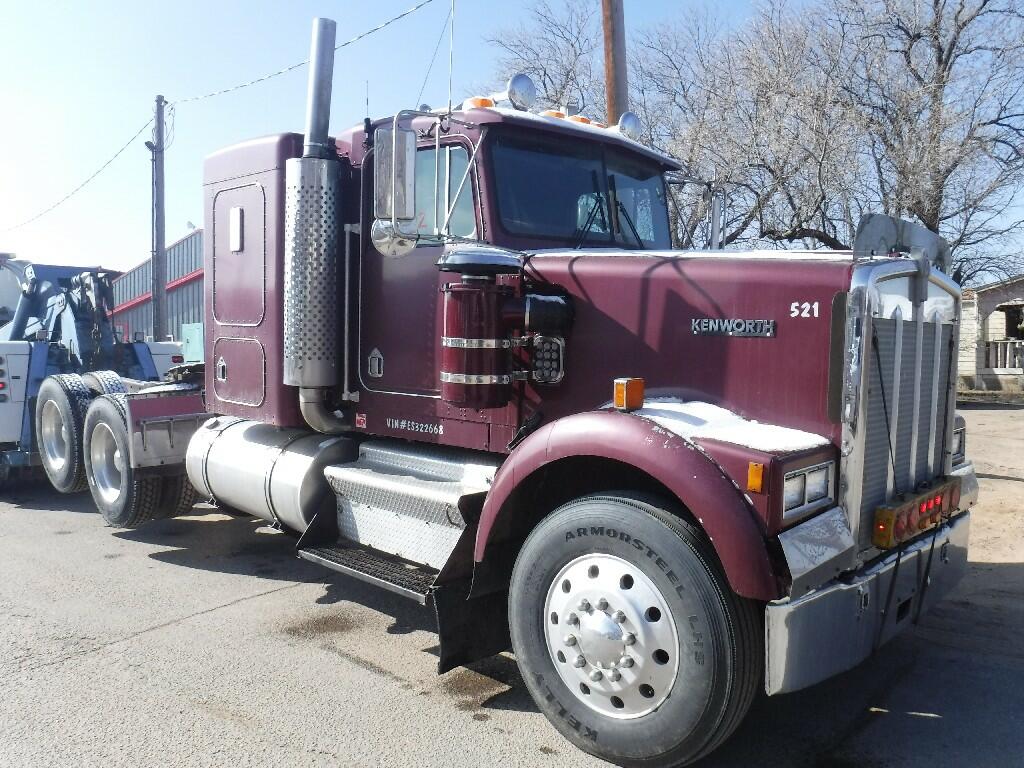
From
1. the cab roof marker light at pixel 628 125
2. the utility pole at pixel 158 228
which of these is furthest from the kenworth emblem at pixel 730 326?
the utility pole at pixel 158 228

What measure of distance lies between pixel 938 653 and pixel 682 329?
90.3 inches

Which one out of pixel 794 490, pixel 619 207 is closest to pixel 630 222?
pixel 619 207

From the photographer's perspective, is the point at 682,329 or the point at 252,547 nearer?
the point at 682,329

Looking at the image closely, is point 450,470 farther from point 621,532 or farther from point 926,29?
point 926,29

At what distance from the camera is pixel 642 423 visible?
3289 millimetres

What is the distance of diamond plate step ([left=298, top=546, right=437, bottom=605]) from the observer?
4152 millimetres

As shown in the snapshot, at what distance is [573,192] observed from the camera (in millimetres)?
4609

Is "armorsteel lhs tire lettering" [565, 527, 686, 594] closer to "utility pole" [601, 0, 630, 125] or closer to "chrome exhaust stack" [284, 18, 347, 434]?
"chrome exhaust stack" [284, 18, 347, 434]

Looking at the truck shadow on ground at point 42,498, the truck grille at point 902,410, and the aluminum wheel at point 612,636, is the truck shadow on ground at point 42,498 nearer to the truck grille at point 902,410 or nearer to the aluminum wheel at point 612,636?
the aluminum wheel at point 612,636

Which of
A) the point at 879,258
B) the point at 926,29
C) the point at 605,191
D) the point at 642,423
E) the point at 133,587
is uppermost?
the point at 926,29

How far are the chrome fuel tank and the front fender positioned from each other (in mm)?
1701

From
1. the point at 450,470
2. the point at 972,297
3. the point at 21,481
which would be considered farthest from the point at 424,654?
the point at 972,297

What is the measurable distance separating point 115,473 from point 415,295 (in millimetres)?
3730

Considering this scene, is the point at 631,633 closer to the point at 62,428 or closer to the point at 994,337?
the point at 62,428
